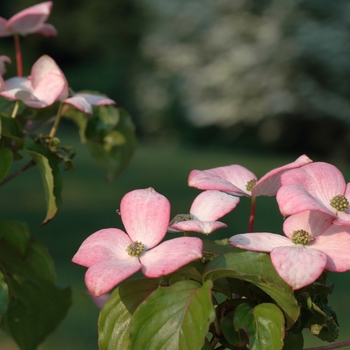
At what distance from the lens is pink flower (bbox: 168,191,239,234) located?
56 centimetres

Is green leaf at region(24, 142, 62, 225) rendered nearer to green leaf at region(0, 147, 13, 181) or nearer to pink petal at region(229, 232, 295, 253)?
green leaf at region(0, 147, 13, 181)

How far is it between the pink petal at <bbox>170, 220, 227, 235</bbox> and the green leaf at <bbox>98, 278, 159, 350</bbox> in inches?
2.3

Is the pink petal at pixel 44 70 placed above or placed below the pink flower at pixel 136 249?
above

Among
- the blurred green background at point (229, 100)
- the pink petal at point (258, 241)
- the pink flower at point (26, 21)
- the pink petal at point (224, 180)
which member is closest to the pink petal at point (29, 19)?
the pink flower at point (26, 21)

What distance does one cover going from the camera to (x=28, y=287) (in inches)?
33.4

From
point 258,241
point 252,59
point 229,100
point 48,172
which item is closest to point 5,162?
point 48,172

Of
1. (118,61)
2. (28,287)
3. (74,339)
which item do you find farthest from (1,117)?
(118,61)

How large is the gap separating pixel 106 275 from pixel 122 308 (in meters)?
0.08

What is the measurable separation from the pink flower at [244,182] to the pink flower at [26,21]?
458 mm

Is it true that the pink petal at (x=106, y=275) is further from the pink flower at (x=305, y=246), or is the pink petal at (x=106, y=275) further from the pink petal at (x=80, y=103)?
the pink petal at (x=80, y=103)

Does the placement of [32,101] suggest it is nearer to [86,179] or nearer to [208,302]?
[208,302]

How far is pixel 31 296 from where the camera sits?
0.86 metres

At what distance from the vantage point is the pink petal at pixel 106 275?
499mm

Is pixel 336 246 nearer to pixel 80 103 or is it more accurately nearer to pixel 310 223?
pixel 310 223
